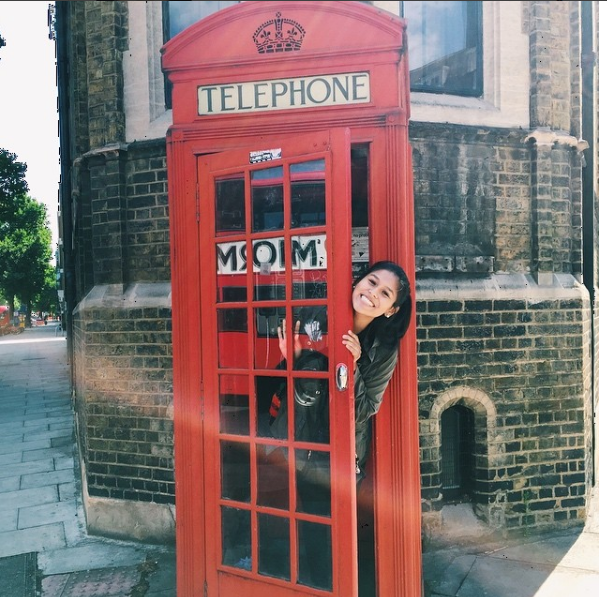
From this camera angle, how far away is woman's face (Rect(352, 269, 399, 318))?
237 cm

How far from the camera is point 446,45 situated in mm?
4391

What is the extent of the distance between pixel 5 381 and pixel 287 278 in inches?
496

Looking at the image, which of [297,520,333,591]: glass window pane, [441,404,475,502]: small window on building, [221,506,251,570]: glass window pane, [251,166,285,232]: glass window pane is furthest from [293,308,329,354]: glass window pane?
[441,404,475,502]: small window on building

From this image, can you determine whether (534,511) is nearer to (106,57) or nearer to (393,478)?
(393,478)

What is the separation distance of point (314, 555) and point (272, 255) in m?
1.54

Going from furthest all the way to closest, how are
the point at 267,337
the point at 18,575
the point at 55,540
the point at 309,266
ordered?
the point at 55,540 < the point at 18,575 < the point at 267,337 < the point at 309,266

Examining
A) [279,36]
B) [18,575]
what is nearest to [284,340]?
[279,36]

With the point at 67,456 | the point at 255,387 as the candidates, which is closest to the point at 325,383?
the point at 255,387

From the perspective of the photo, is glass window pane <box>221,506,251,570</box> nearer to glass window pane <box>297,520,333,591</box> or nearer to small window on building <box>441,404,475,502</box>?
glass window pane <box>297,520,333,591</box>

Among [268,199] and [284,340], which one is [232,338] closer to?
[284,340]

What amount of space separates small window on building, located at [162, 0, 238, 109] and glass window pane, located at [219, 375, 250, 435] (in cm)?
270

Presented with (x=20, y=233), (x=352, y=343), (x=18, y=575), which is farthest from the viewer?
(x=20, y=233)

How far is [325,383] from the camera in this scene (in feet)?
8.08

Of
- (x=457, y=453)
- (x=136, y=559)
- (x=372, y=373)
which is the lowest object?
(x=136, y=559)
